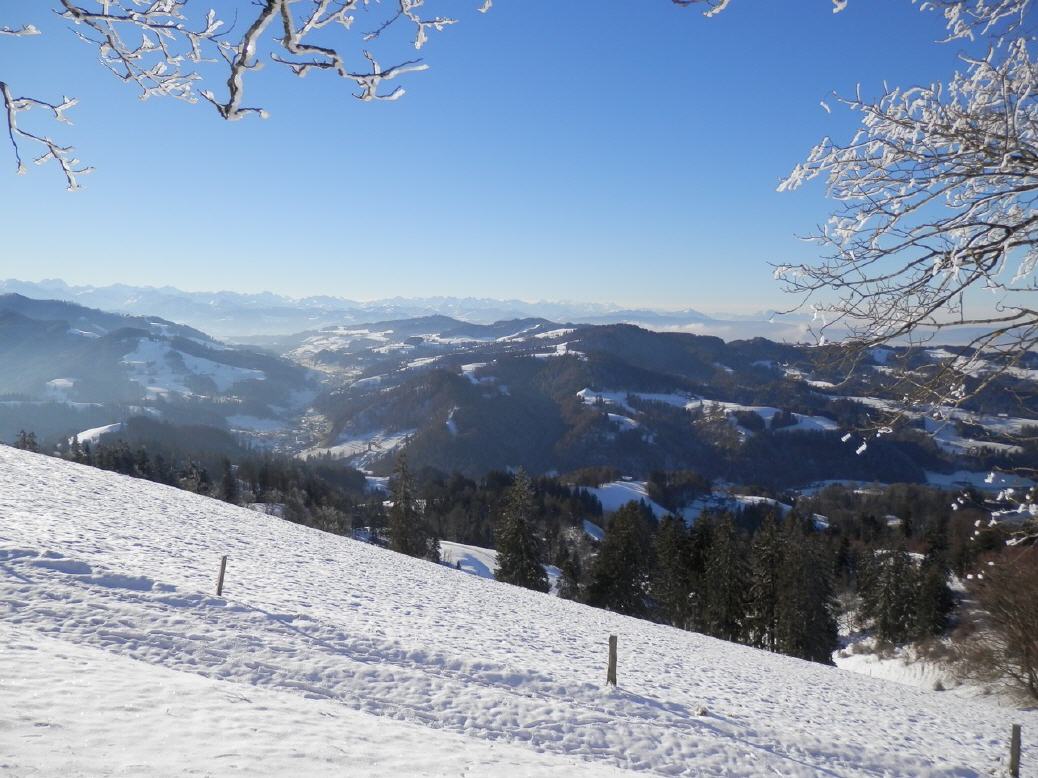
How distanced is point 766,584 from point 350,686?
2936 centimetres

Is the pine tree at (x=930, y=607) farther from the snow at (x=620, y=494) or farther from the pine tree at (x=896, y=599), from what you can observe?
the snow at (x=620, y=494)

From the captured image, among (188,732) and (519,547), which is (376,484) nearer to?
(519,547)

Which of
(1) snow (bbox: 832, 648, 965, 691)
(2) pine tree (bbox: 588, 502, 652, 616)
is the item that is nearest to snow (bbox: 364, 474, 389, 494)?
(2) pine tree (bbox: 588, 502, 652, 616)

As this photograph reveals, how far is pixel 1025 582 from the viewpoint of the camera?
19.1 meters

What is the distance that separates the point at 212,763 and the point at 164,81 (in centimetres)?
528

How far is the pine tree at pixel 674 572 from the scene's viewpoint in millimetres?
35656

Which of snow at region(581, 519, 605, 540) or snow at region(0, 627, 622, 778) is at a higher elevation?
snow at region(0, 627, 622, 778)

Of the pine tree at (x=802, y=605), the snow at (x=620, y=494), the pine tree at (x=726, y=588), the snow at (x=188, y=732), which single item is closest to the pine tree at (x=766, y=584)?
the pine tree at (x=802, y=605)

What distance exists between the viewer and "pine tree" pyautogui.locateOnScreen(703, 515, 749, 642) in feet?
103

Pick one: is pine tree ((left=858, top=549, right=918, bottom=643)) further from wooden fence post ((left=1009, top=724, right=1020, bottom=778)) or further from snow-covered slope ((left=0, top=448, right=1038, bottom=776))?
wooden fence post ((left=1009, top=724, right=1020, bottom=778))

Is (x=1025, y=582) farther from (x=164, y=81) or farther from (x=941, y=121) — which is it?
(x=164, y=81)

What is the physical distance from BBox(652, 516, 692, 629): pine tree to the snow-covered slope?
19098 millimetres

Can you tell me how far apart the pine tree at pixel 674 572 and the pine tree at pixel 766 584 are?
16.9 feet

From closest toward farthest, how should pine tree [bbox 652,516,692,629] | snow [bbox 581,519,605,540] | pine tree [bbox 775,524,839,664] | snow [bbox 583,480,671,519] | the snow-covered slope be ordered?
1. the snow-covered slope
2. pine tree [bbox 775,524,839,664]
3. pine tree [bbox 652,516,692,629]
4. snow [bbox 581,519,605,540]
5. snow [bbox 583,480,671,519]
